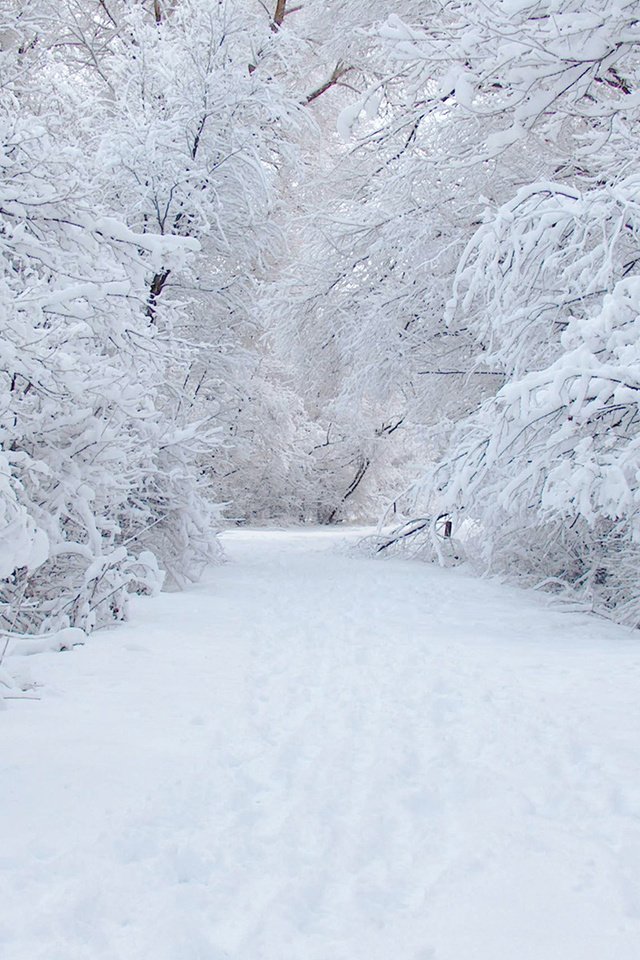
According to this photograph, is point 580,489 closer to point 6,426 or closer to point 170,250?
point 170,250

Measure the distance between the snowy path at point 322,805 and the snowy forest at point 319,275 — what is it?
38.2 inches

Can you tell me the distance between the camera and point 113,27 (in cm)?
1419

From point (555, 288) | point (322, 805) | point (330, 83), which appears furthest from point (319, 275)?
point (322, 805)

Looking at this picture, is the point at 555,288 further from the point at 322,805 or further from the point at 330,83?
the point at 330,83

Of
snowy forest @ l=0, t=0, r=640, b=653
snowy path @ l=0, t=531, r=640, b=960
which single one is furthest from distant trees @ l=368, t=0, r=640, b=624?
snowy path @ l=0, t=531, r=640, b=960

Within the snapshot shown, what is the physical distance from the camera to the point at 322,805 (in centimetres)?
304

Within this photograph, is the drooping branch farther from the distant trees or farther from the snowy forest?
the distant trees

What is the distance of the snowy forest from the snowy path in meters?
0.97

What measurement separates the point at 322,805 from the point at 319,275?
8997 millimetres

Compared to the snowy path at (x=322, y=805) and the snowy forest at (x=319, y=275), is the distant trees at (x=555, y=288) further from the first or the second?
the snowy path at (x=322, y=805)

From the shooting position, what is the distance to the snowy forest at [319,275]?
15.4 ft

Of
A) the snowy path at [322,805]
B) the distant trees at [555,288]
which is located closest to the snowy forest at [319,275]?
the distant trees at [555,288]

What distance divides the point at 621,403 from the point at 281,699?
249cm

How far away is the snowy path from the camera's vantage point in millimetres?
2211
